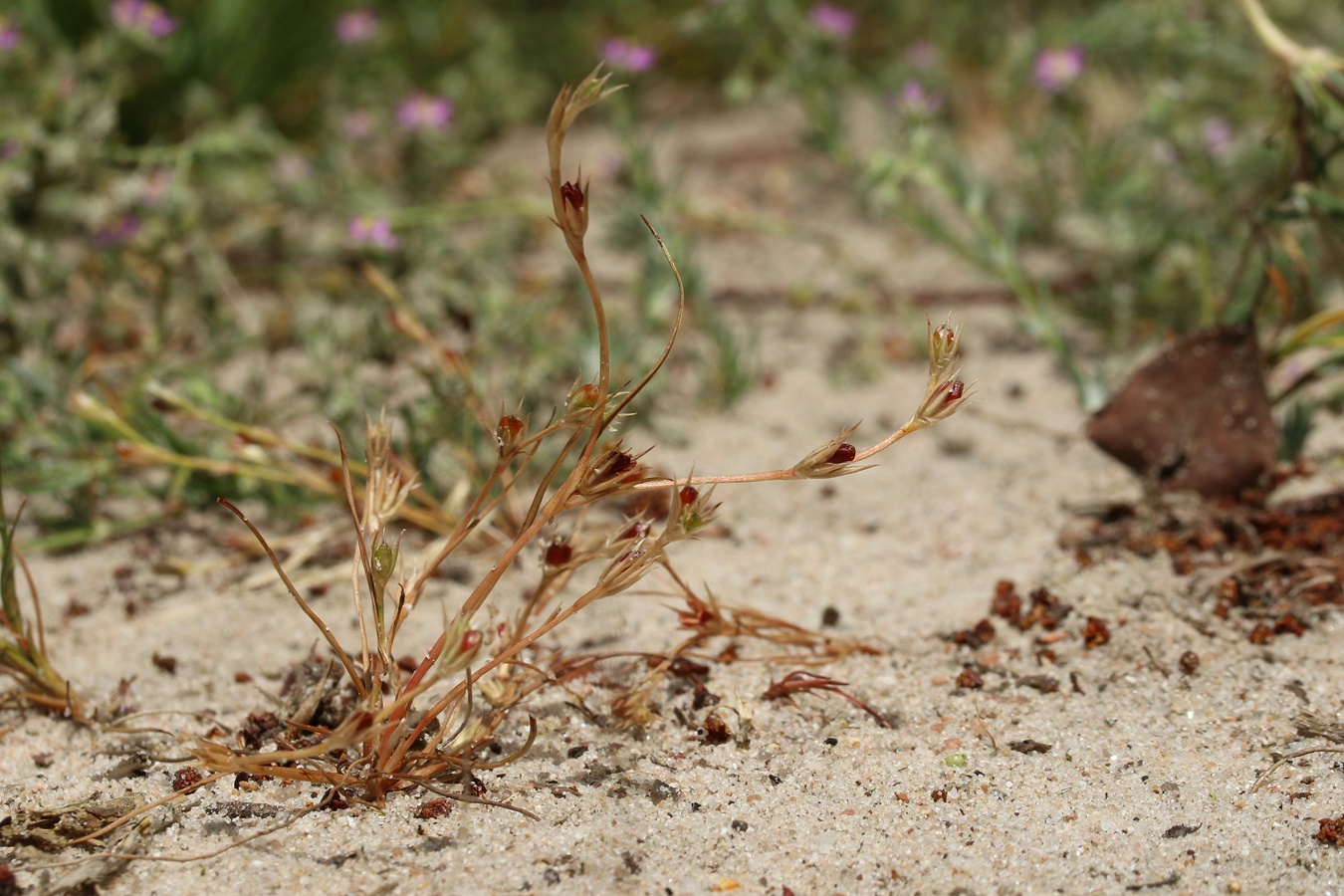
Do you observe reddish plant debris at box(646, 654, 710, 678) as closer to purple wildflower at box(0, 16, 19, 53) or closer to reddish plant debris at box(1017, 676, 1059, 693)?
reddish plant debris at box(1017, 676, 1059, 693)

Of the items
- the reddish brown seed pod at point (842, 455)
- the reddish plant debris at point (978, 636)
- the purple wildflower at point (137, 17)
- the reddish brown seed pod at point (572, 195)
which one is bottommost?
the reddish brown seed pod at point (842, 455)

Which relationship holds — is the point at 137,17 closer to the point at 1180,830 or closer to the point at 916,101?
the point at 916,101

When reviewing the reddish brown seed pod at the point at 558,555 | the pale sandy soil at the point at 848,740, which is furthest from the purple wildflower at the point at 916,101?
the reddish brown seed pod at the point at 558,555

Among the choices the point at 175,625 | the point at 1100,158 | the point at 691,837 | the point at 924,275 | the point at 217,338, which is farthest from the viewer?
the point at 924,275

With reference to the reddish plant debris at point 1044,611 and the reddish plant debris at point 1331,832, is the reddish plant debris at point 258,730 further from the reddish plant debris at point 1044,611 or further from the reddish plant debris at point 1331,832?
the reddish plant debris at point 1331,832

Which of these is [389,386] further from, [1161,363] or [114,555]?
[1161,363]

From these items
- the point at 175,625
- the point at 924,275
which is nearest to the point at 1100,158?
the point at 924,275

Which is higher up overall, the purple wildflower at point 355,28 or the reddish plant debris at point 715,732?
the purple wildflower at point 355,28
